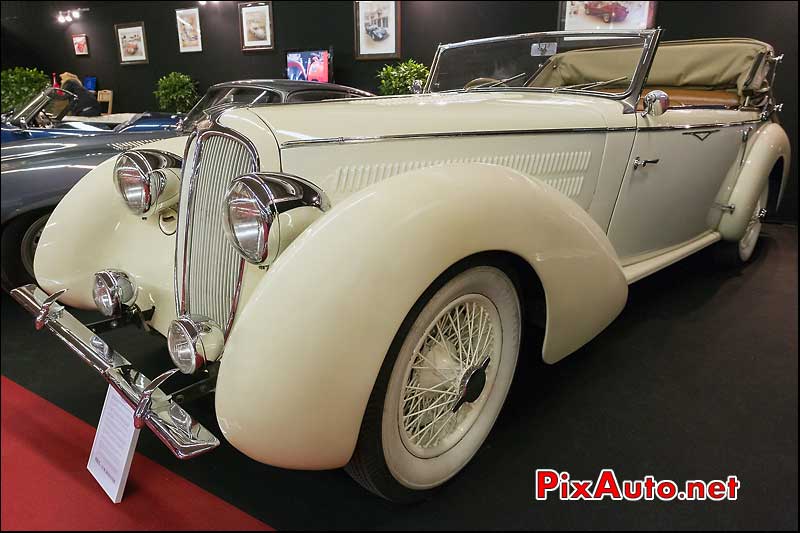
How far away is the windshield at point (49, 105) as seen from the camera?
7.88 ft

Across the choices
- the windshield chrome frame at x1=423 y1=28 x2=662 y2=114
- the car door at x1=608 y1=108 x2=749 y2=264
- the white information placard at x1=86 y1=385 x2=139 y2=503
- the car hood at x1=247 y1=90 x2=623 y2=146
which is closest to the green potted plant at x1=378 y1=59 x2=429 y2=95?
the windshield chrome frame at x1=423 y1=28 x2=662 y2=114

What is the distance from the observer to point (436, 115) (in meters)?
1.47

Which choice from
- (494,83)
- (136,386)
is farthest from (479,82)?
(136,386)

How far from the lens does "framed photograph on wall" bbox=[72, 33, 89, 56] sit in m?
2.07

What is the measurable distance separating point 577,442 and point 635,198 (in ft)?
3.53

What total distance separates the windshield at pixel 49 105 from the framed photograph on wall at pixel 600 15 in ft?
7.57

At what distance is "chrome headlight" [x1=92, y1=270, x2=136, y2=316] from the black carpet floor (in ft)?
0.93

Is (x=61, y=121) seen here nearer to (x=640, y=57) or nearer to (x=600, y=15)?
(x=600, y=15)

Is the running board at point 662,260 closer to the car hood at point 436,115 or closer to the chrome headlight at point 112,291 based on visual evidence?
the car hood at point 436,115

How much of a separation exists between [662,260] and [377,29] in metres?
1.57

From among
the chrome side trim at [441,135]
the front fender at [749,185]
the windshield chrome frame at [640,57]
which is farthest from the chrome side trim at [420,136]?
the front fender at [749,185]

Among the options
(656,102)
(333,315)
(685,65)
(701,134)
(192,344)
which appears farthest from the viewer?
(685,65)

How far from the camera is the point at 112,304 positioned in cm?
140

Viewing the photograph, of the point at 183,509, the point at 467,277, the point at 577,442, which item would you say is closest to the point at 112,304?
the point at 183,509
